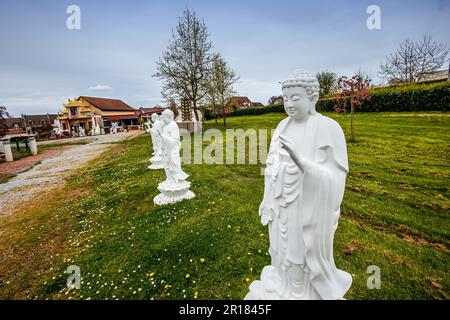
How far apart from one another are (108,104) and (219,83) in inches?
1700

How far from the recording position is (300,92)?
2.28m

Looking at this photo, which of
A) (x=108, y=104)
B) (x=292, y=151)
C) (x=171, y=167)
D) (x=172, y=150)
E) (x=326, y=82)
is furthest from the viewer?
(x=108, y=104)

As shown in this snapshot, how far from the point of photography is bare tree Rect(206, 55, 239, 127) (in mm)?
25344

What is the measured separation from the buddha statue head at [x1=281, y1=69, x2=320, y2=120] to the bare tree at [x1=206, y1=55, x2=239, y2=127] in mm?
23740

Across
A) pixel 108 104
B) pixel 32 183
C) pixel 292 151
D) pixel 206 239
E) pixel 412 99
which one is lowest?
pixel 206 239

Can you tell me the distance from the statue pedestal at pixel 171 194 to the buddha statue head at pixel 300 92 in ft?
18.1

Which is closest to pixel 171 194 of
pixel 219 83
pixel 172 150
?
pixel 172 150

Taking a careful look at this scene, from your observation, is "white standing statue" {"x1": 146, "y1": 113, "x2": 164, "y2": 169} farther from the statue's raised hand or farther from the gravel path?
the statue's raised hand

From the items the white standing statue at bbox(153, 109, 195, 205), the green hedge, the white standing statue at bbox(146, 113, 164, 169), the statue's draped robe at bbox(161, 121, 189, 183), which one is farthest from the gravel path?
A: the green hedge

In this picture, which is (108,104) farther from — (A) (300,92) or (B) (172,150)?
(A) (300,92)

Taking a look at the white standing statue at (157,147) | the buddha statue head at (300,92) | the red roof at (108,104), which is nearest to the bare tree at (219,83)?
the white standing statue at (157,147)

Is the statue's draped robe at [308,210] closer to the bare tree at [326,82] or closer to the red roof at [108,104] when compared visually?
the bare tree at [326,82]
